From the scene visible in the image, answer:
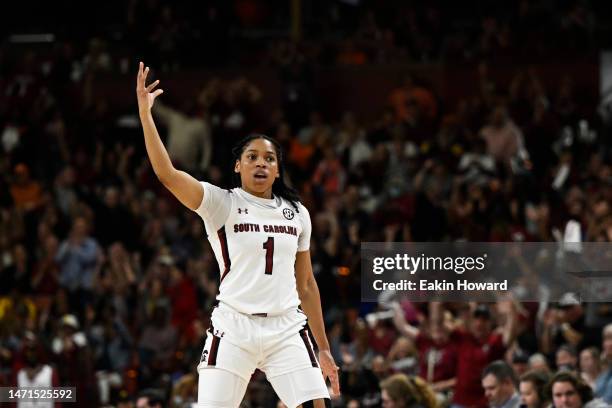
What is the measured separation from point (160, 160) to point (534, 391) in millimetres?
3949

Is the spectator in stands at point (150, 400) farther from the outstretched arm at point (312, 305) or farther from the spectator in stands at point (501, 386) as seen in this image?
the outstretched arm at point (312, 305)

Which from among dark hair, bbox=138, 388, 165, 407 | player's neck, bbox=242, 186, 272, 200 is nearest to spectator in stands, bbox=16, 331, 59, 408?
dark hair, bbox=138, 388, 165, 407

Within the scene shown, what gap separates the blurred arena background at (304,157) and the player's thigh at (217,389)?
14.7 ft

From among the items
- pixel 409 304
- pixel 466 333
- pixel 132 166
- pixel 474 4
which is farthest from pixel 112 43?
pixel 466 333

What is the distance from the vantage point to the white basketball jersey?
22.9 ft

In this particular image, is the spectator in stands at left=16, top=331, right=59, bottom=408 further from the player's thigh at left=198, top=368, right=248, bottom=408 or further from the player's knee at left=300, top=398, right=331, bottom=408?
the player's knee at left=300, top=398, right=331, bottom=408

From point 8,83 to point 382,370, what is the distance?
34.1 feet

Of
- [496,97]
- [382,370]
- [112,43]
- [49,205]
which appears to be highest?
[112,43]

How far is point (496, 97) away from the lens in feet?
61.2

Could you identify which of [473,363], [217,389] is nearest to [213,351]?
[217,389]

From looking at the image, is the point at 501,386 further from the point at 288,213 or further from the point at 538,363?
the point at 288,213

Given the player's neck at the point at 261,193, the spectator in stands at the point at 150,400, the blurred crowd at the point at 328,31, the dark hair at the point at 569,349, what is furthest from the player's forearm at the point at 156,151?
the blurred crowd at the point at 328,31

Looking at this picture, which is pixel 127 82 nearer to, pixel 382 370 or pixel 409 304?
pixel 409 304

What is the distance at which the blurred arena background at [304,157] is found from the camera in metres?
13.6
